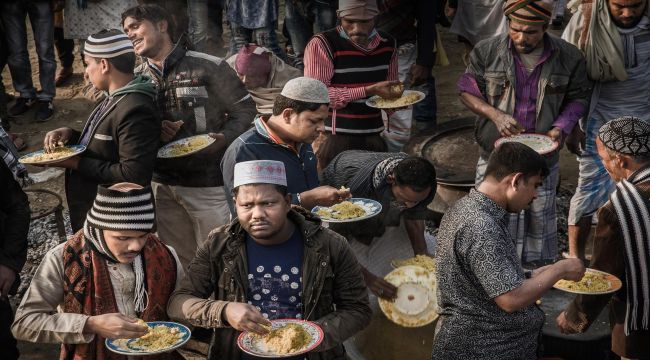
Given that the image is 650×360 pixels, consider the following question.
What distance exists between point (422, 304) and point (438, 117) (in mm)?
5496

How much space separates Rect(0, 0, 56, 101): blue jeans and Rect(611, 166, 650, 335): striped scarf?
7776mm

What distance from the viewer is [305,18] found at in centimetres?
1002

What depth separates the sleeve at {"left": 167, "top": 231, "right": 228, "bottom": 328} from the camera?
3.92m

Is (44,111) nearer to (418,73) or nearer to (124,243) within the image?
(418,73)

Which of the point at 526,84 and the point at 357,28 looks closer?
the point at 526,84

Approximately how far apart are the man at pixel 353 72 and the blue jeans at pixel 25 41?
4728 millimetres

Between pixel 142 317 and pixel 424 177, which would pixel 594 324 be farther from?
pixel 142 317

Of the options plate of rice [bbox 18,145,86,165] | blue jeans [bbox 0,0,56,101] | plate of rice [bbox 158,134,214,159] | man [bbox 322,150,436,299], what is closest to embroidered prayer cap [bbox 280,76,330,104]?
man [bbox 322,150,436,299]

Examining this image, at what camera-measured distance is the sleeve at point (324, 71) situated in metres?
6.76

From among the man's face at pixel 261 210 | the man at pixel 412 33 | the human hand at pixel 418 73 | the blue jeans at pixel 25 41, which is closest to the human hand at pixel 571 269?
the man's face at pixel 261 210

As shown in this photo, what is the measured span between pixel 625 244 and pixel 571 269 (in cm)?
52

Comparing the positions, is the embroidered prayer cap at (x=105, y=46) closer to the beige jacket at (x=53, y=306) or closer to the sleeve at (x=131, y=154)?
the sleeve at (x=131, y=154)

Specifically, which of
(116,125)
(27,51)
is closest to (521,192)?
(116,125)

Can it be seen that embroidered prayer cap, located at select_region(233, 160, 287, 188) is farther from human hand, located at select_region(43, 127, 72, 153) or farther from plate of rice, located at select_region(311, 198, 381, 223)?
human hand, located at select_region(43, 127, 72, 153)
